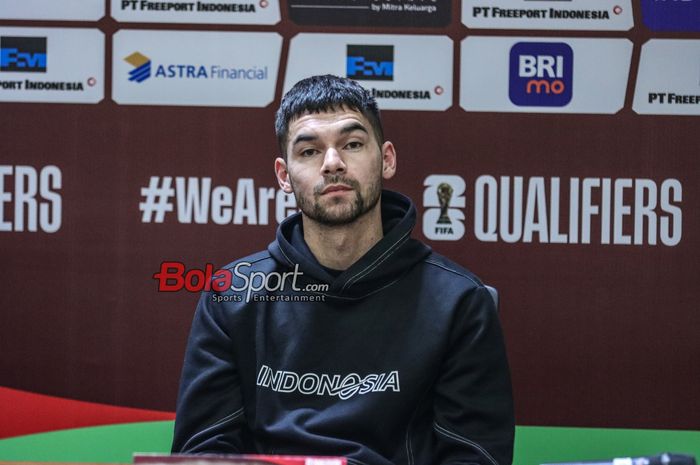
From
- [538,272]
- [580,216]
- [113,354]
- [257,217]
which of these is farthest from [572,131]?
[113,354]

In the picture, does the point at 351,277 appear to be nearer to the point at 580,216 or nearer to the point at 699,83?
the point at 580,216

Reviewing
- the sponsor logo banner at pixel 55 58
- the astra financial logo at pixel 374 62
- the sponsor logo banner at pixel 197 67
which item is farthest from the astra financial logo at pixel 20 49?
the astra financial logo at pixel 374 62

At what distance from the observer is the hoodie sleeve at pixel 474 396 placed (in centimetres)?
153

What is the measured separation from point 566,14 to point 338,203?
1132 millimetres

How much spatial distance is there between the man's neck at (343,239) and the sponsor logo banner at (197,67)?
82 centimetres

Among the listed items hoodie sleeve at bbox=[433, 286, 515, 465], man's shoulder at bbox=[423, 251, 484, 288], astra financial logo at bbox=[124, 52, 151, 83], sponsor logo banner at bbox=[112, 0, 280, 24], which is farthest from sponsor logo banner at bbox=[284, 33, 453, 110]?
hoodie sleeve at bbox=[433, 286, 515, 465]

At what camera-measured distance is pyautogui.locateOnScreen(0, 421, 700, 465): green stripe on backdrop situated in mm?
2412

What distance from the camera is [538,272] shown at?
2426mm

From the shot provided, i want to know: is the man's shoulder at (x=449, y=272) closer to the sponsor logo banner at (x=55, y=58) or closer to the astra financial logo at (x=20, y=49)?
the sponsor logo banner at (x=55, y=58)

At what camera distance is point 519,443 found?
243 cm

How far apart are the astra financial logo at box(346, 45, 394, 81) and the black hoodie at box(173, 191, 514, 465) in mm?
795

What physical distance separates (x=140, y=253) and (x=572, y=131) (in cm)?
132

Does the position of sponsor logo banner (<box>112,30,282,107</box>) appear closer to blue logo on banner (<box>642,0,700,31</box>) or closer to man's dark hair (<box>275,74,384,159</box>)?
man's dark hair (<box>275,74,384,159</box>)

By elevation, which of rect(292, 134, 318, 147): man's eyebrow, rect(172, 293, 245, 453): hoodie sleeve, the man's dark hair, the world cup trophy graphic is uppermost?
the man's dark hair
